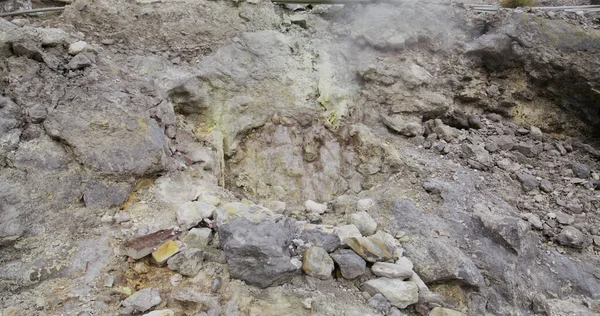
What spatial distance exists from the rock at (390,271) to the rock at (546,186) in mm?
2522

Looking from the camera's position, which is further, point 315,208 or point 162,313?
point 315,208

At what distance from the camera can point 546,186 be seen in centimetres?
436

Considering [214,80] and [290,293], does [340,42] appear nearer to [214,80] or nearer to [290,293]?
[214,80]

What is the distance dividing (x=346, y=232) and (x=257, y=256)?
89 centimetres

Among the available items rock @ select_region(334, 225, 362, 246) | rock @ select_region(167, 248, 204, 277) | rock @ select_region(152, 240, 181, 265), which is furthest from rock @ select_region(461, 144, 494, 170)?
rock @ select_region(152, 240, 181, 265)

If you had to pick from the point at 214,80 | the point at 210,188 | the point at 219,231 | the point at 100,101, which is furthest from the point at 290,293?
the point at 214,80

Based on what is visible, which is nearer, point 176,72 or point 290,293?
point 290,293

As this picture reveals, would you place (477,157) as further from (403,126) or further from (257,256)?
(257,256)

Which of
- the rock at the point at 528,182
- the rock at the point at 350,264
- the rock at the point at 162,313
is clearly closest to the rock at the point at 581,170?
the rock at the point at 528,182

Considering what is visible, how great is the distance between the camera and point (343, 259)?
2971 millimetres

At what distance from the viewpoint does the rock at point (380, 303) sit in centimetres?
275

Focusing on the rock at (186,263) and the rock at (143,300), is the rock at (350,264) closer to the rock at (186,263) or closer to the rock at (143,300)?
the rock at (186,263)

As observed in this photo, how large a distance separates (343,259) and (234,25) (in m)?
3.97

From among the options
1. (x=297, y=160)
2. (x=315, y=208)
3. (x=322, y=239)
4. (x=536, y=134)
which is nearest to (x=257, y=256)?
(x=322, y=239)
